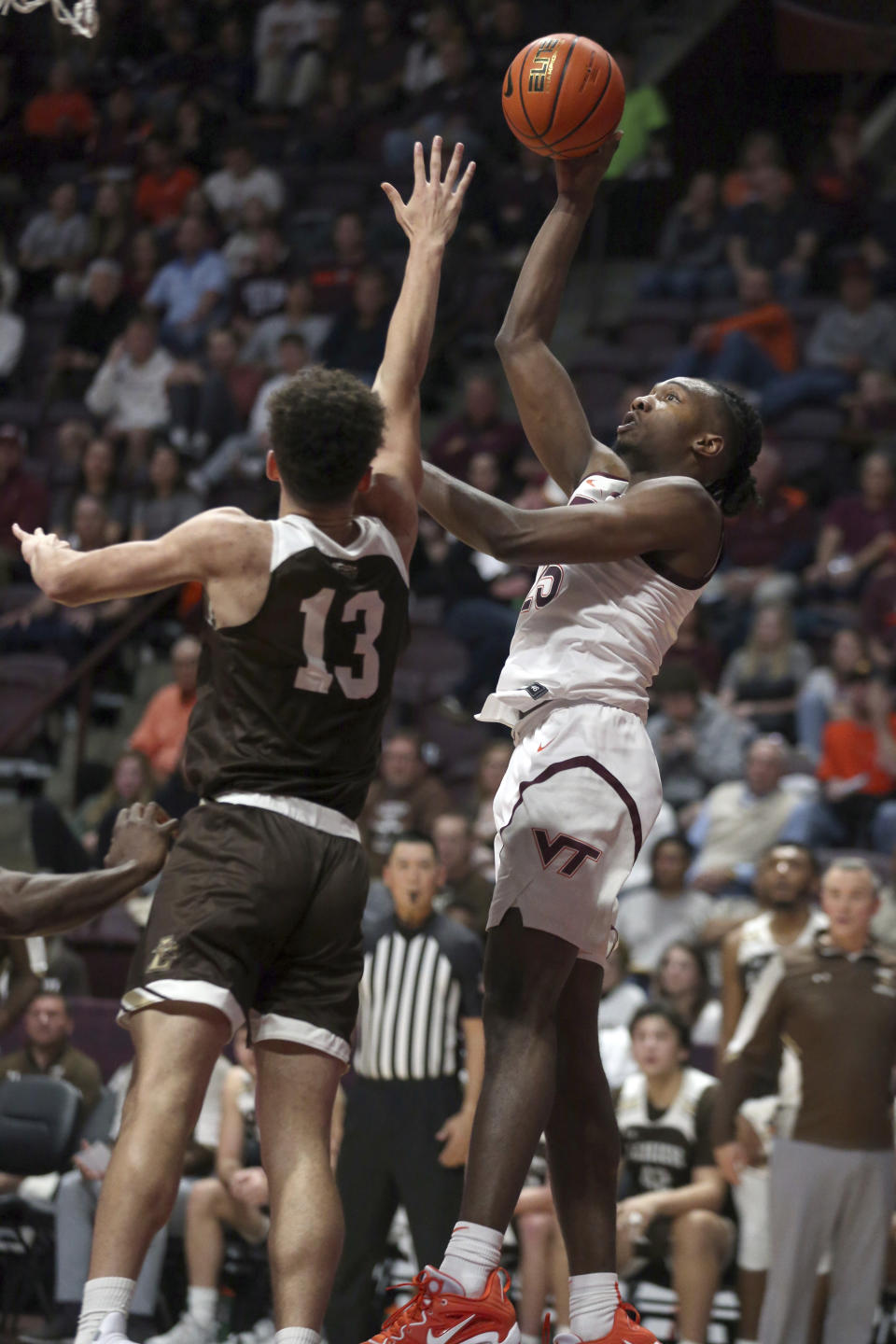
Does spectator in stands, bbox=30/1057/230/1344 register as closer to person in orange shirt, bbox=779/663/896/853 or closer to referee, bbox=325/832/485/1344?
referee, bbox=325/832/485/1344

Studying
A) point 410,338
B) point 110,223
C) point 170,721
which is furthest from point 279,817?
point 110,223

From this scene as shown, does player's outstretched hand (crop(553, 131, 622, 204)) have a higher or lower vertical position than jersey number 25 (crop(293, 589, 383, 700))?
higher

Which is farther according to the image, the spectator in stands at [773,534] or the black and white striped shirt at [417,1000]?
the spectator in stands at [773,534]

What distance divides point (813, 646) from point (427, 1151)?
15.0 ft

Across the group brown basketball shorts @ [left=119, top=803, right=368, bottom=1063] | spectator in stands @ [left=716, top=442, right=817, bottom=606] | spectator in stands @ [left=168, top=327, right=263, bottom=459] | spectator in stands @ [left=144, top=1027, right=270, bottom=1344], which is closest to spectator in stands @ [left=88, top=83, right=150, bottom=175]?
spectator in stands @ [left=168, top=327, right=263, bottom=459]

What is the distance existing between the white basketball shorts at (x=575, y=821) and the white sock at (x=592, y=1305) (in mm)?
708

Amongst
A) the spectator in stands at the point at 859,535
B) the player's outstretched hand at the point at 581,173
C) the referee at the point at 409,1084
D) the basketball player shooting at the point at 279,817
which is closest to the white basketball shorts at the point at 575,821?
the basketball player shooting at the point at 279,817

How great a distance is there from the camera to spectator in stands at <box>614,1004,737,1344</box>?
6.78 metres

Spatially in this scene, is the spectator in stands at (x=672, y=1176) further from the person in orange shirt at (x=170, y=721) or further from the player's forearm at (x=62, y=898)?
the person in orange shirt at (x=170, y=721)

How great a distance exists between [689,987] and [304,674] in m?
4.45

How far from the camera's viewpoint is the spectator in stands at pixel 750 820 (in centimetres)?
895

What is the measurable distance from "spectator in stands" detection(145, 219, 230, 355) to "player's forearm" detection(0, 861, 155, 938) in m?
10.5

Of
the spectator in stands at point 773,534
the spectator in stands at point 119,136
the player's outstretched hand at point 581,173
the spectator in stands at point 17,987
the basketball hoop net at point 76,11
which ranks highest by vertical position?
the spectator in stands at point 119,136

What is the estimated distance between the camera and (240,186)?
14.6m
